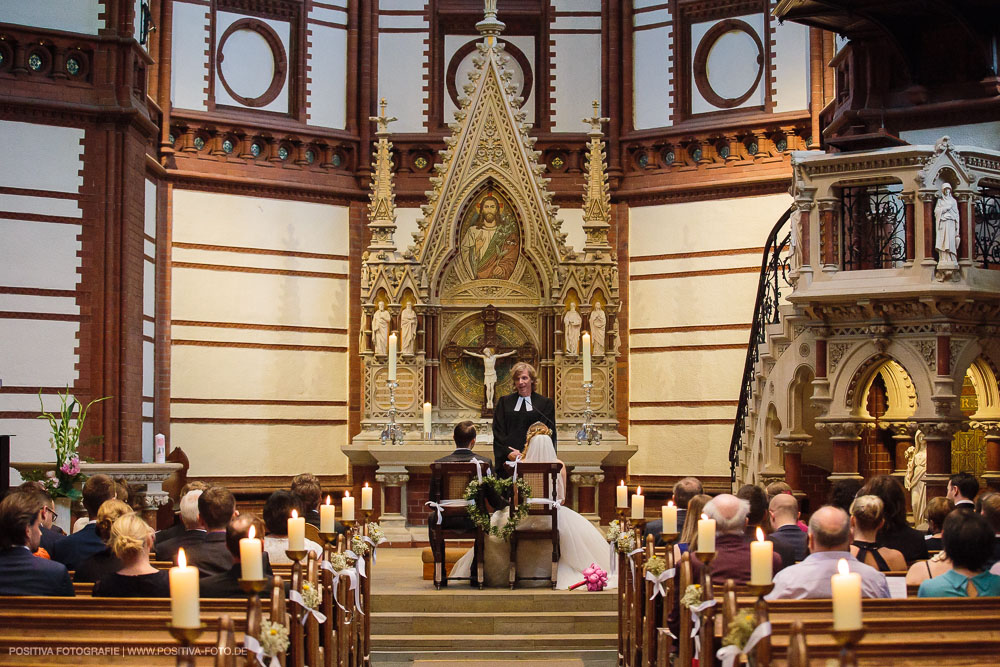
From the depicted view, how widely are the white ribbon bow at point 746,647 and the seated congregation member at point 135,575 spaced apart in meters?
2.76

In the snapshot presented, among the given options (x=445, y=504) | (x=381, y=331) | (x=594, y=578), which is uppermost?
(x=381, y=331)

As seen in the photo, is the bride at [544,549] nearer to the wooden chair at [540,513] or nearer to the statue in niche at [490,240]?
the wooden chair at [540,513]

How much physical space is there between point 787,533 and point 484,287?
10.6 meters

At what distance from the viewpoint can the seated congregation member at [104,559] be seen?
726cm

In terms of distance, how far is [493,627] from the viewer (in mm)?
10438

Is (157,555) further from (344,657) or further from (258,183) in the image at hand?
(258,183)

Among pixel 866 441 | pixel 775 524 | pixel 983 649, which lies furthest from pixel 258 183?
pixel 983 649

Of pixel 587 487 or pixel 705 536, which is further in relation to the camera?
pixel 587 487

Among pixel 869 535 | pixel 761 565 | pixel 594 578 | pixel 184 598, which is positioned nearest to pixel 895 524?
pixel 869 535

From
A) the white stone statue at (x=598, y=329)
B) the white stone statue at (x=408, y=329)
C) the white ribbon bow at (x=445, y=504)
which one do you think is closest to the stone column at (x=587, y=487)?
the white stone statue at (x=598, y=329)

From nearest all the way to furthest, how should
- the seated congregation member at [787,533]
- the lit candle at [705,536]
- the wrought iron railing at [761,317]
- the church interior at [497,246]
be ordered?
the lit candle at [705,536], the seated congregation member at [787,533], the church interior at [497,246], the wrought iron railing at [761,317]

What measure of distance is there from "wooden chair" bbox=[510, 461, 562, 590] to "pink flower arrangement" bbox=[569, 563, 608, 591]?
272 mm

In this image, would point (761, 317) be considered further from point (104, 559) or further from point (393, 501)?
point (104, 559)

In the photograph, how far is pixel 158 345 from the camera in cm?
1823
